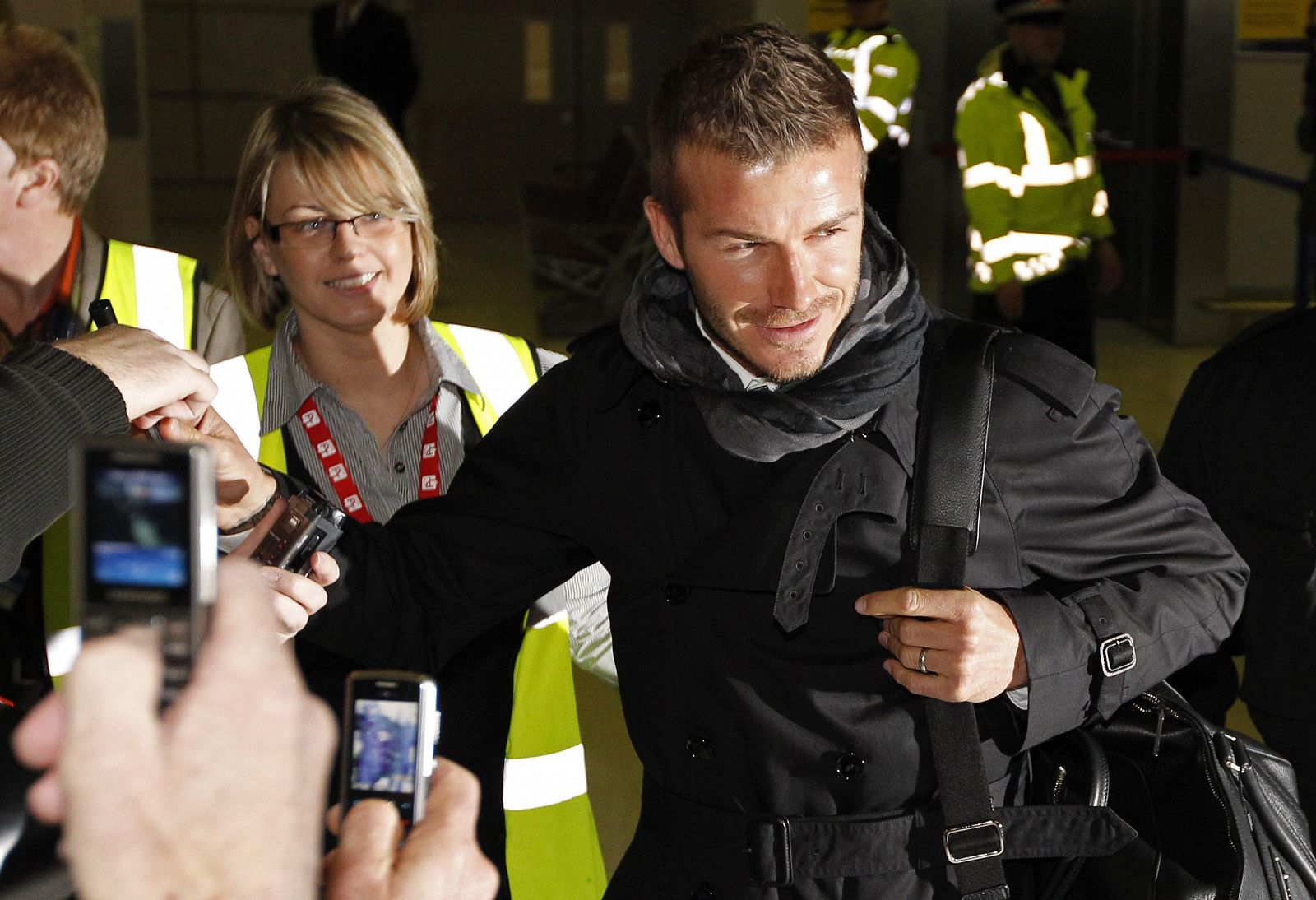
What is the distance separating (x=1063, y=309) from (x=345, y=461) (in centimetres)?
368

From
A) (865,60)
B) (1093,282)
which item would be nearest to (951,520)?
(865,60)

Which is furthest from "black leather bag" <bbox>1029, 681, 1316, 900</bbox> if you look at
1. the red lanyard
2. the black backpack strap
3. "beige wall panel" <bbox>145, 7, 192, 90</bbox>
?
"beige wall panel" <bbox>145, 7, 192, 90</bbox>

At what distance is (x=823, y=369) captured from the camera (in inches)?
65.6

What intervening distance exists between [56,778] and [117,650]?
0.16 feet

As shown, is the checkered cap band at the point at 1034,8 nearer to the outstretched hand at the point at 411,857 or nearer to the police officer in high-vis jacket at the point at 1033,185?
the police officer in high-vis jacket at the point at 1033,185

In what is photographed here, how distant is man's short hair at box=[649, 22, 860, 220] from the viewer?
1646mm

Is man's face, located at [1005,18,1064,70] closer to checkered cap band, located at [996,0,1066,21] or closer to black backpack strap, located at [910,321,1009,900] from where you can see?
checkered cap band, located at [996,0,1066,21]

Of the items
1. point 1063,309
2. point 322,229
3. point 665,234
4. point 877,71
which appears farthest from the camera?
point 877,71

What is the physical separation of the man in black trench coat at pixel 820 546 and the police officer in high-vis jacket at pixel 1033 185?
3758 millimetres

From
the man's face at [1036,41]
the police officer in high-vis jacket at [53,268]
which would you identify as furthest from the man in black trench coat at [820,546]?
the man's face at [1036,41]

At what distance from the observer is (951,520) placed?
1570mm

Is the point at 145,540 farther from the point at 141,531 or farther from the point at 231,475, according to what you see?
the point at 231,475

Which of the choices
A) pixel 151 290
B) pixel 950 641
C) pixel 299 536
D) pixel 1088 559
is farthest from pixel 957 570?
pixel 151 290

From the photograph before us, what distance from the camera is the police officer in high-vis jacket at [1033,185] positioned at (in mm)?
5371
